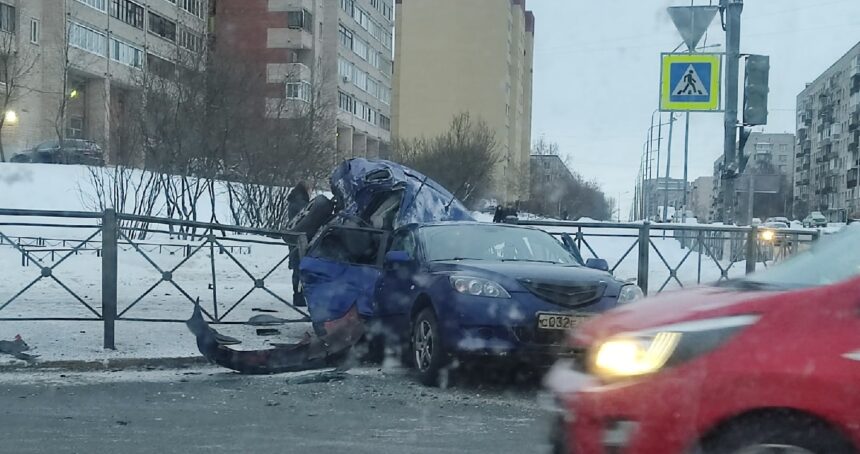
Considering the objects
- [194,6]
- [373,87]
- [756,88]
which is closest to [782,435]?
[756,88]

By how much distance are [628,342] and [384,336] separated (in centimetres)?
575

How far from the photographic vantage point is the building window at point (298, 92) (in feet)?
89.4

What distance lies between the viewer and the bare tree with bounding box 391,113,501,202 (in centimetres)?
4356

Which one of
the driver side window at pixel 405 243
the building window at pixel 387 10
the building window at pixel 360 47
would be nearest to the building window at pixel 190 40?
the driver side window at pixel 405 243

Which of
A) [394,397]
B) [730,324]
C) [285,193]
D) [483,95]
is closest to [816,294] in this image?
[730,324]

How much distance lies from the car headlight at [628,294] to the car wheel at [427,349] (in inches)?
63.2

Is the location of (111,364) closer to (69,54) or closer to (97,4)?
(69,54)

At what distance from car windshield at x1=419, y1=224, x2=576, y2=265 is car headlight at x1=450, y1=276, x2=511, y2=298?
93 cm

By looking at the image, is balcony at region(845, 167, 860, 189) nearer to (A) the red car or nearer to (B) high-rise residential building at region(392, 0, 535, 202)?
(B) high-rise residential building at region(392, 0, 535, 202)

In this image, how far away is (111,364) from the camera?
361 inches

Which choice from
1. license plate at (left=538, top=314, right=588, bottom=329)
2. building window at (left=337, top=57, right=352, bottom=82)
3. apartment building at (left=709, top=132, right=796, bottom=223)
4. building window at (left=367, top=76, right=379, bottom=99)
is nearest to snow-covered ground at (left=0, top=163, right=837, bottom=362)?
apartment building at (left=709, top=132, right=796, bottom=223)

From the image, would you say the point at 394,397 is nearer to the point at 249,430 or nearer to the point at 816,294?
the point at 249,430

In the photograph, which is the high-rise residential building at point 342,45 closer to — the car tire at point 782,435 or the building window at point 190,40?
the building window at point 190,40

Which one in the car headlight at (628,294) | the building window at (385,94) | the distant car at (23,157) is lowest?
the car headlight at (628,294)
